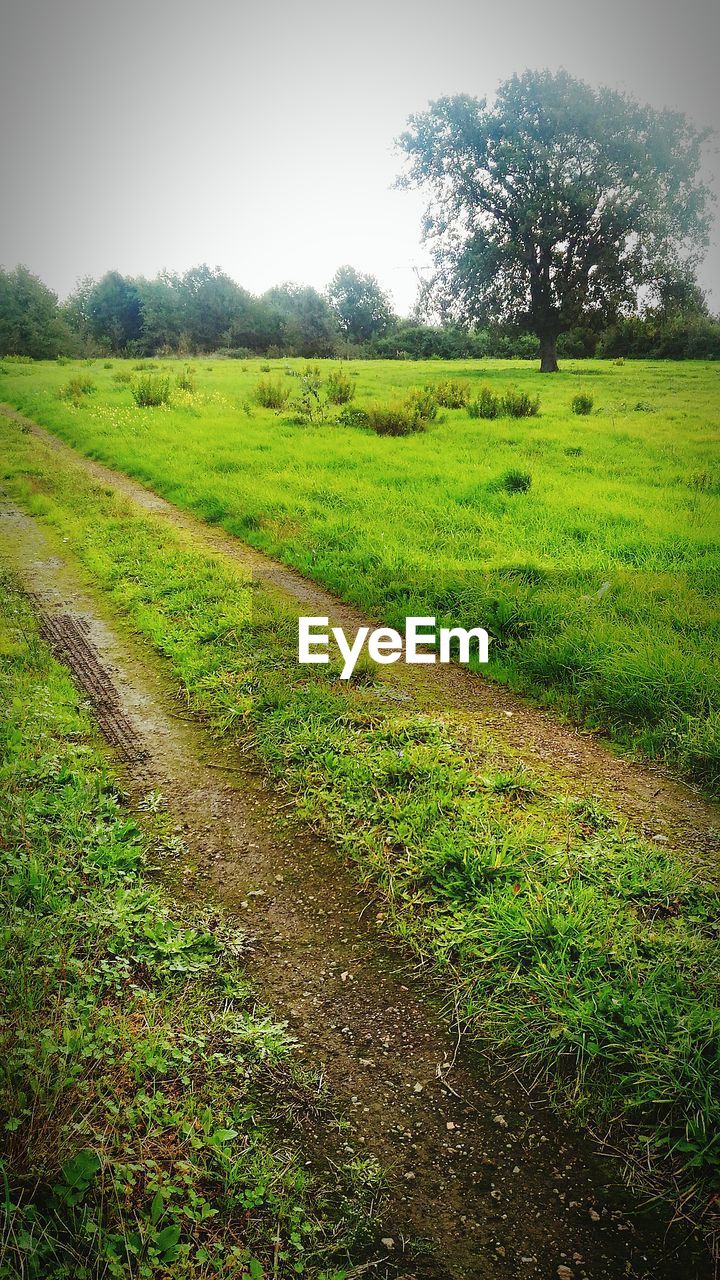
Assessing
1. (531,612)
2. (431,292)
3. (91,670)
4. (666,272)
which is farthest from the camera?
(431,292)

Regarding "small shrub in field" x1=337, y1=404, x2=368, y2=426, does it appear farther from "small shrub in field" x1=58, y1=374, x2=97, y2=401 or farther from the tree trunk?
the tree trunk

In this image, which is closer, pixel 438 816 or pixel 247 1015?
pixel 247 1015

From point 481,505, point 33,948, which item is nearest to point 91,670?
point 33,948

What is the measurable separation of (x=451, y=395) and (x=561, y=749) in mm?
17230

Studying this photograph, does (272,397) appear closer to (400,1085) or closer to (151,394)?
(151,394)

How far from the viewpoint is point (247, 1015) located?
2.82m

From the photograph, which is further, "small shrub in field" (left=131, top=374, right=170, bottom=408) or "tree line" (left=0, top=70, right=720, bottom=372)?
"tree line" (left=0, top=70, right=720, bottom=372)

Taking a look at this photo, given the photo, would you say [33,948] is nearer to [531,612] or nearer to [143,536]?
[531,612]

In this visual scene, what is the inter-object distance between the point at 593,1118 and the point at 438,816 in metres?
1.72

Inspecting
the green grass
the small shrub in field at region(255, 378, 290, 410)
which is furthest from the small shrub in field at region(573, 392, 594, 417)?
the small shrub in field at region(255, 378, 290, 410)

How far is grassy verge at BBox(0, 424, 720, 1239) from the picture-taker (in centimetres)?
248

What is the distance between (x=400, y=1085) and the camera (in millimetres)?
2600

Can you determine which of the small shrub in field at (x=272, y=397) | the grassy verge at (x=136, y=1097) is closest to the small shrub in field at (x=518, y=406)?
the small shrub in field at (x=272, y=397)

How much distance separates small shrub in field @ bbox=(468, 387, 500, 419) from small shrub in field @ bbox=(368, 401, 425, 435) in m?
2.43
